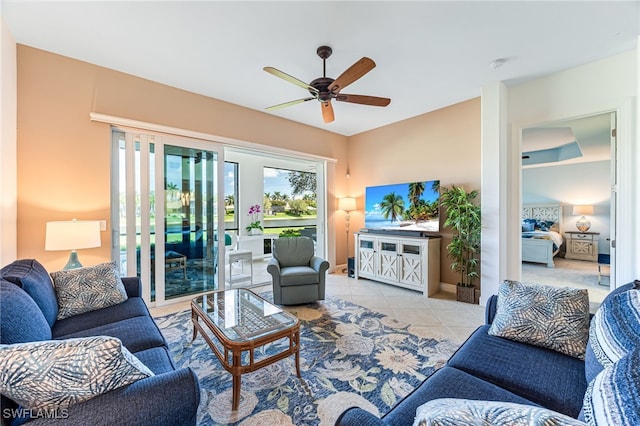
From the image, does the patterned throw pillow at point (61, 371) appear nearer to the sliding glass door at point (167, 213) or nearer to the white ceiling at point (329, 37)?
the white ceiling at point (329, 37)

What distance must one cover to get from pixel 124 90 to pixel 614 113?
5.35m

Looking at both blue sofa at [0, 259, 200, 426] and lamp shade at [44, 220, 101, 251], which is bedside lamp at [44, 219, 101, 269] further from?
blue sofa at [0, 259, 200, 426]

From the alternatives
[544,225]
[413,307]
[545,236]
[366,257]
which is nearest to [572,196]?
[544,225]

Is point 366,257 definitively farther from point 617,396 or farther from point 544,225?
point 544,225

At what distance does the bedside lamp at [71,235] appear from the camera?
90.0 inches

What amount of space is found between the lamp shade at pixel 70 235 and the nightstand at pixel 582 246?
8941 mm

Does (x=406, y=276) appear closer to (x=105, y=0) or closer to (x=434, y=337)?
(x=434, y=337)

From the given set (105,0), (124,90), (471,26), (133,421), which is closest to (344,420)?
(133,421)

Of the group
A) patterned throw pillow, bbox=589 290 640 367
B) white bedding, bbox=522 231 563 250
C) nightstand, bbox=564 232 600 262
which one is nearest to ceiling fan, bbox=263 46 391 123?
patterned throw pillow, bbox=589 290 640 367

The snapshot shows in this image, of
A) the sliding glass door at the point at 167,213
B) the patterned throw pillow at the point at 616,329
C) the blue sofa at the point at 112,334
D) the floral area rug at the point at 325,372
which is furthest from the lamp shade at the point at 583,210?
the blue sofa at the point at 112,334

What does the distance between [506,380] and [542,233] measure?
6.30 m

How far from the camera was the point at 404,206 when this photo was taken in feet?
13.8

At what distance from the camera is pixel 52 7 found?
2.02 m

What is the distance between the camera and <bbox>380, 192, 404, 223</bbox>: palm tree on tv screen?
168 inches
